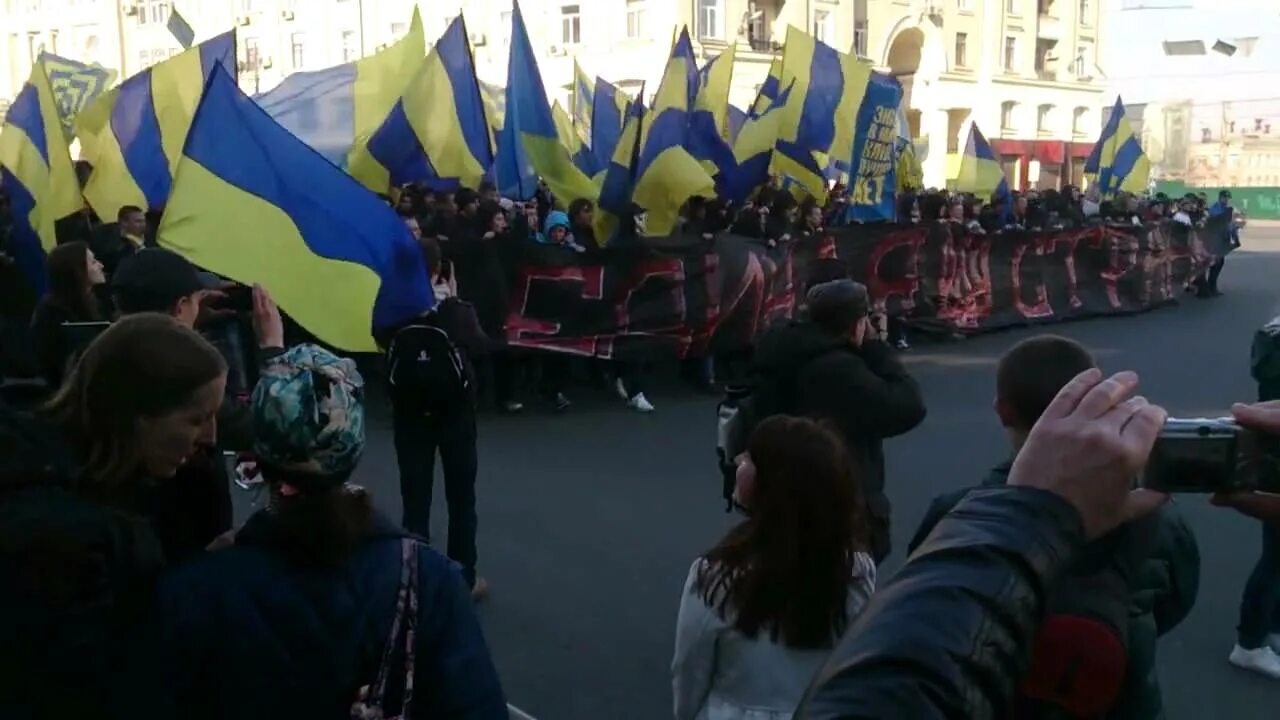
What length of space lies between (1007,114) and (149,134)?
47432 mm

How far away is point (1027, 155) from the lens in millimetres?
52688

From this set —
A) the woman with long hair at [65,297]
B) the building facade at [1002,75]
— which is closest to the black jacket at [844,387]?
the woman with long hair at [65,297]

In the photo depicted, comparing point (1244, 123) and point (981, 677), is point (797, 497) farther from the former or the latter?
point (1244, 123)

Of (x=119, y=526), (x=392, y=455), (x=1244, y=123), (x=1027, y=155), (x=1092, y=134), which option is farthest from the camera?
(x=1244, y=123)

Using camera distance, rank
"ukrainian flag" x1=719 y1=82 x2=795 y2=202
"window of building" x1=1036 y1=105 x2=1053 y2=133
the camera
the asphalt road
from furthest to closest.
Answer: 1. "window of building" x1=1036 y1=105 x2=1053 y2=133
2. "ukrainian flag" x1=719 y1=82 x2=795 y2=202
3. the asphalt road
4. the camera

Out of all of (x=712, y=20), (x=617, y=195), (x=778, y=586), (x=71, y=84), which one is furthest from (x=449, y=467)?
(x=712, y=20)

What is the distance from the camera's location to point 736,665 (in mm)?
2883

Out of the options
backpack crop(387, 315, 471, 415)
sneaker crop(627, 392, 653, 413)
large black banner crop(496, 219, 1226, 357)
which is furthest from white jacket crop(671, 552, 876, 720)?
large black banner crop(496, 219, 1226, 357)

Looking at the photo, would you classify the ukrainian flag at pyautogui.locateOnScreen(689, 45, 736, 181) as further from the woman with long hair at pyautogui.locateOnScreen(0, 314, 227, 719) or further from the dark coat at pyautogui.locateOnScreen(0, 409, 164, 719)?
the dark coat at pyautogui.locateOnScreen(0, 409, 164, 719)

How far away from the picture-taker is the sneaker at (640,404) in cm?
1059

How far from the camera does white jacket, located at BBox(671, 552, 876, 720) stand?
283cm

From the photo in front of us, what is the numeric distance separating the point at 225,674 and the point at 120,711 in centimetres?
19

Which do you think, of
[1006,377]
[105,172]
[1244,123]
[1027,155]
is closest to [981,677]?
[1006,377]

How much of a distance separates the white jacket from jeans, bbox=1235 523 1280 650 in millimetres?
2743
